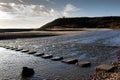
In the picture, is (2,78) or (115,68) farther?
(115,68)

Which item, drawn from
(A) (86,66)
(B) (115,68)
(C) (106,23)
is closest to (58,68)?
(A) (86,66)

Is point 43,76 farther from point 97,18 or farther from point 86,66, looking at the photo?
point 97,18

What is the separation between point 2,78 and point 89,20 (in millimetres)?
168037

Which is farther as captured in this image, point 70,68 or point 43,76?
point 70,68

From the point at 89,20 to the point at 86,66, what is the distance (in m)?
163

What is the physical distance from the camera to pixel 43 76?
16203 millimetres

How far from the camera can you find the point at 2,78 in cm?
1570

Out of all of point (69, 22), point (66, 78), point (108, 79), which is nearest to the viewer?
point (108, 79)

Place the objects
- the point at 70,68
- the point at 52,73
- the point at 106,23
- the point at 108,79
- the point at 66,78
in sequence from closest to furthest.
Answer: the point at 108,79
the point at 66,78
the point at 52,73
the point at 70,68
the point at 106,23

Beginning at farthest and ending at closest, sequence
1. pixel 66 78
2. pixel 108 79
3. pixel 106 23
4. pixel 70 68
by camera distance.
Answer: pixel 106 23
pixel 70 68
pixel 66 78
pixel 108 79

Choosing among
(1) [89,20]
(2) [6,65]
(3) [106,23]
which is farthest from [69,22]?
(2) [6,65]

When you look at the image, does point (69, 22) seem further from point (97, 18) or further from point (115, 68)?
point (115, 68)

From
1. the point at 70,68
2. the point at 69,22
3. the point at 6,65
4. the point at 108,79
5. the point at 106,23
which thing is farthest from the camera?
the point at 69,22

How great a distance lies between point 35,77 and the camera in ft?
52.2
